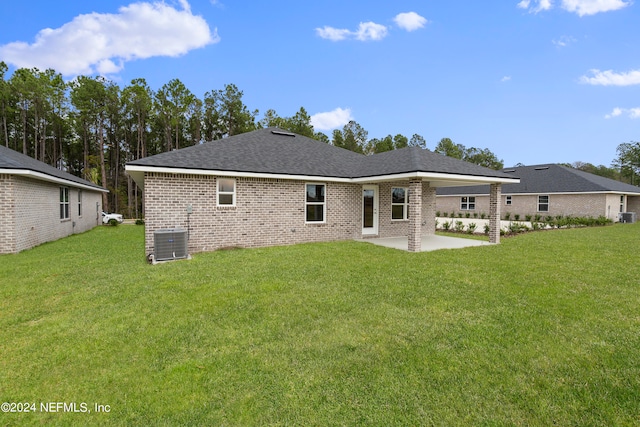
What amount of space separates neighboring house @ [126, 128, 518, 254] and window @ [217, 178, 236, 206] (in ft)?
0.11

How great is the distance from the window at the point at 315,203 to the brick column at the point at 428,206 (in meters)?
5.34

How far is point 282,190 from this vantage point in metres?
11.6

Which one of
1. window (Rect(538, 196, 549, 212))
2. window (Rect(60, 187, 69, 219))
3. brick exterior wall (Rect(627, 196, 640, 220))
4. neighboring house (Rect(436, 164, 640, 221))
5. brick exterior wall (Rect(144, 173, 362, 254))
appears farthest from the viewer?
brick exterior wall (Rect(627, 196, 640, 220))

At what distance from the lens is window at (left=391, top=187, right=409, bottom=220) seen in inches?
555

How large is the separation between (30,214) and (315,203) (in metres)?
10.5

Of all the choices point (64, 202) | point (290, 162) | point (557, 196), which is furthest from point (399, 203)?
point (557, 196)

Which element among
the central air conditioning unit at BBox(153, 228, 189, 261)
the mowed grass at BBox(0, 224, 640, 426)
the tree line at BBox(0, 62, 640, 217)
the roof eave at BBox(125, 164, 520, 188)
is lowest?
the mowed grass at BBox(0, 224, 640, 426)

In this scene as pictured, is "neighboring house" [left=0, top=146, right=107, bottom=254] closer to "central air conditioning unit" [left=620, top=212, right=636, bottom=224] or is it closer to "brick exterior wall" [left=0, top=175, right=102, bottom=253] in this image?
"brick exterior wall" [left=0, top=175, right=102, bottom=253]

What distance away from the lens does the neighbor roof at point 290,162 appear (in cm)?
1003

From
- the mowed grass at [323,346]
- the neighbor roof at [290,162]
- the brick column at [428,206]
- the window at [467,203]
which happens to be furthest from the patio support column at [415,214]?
the window at [467,203]

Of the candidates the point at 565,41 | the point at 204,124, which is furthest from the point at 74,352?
the point at 204,124

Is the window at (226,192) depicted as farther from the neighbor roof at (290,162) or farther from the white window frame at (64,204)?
the white window frame at (64,204)

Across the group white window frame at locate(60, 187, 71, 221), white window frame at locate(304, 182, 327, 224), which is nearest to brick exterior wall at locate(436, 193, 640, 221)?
white window frame at locate(304, 182, 327, 224)

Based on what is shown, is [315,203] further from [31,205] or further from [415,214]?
[31,205]
